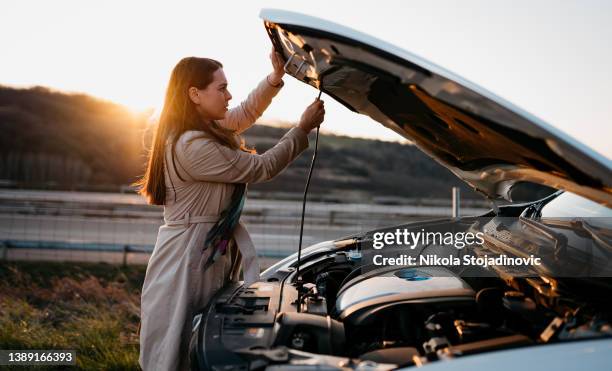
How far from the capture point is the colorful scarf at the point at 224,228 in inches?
106

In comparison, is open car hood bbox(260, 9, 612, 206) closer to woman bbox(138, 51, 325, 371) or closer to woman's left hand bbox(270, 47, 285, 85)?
woman's left hand bbox(270, 47, 285, 85)

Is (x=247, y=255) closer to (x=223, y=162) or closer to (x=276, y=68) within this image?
(x=223, y=162)

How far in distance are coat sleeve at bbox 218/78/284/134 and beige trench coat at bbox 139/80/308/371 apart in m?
0.70

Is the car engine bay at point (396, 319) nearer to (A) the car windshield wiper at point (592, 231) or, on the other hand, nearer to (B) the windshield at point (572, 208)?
(A) the car windshield wiper at point (592, 231)

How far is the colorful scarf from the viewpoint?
8.85 ft

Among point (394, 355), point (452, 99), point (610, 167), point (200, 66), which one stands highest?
point (200, 66)

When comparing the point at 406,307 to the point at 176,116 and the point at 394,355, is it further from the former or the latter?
the point at 176,116

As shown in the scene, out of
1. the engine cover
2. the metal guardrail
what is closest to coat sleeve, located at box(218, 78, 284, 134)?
the engine cover

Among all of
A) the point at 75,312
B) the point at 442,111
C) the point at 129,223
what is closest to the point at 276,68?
the point at 442,111

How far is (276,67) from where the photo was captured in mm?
3170

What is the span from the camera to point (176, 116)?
2.76 meters

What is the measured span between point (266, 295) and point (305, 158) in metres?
43.7

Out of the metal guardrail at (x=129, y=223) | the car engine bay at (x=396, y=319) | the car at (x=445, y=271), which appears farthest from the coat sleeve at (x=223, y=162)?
the metal guardrail at (x=129, y=223)

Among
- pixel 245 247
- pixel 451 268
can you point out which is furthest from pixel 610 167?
pixel 245 247
